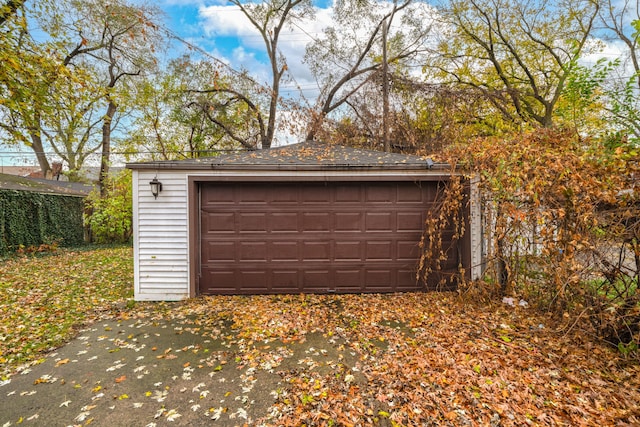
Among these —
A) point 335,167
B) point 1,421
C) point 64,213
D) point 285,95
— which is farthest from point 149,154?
point 1,421

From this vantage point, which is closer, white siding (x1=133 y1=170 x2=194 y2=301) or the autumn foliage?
the autumn foliage

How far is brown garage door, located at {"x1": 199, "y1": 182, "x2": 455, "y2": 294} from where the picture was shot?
18.4 feet

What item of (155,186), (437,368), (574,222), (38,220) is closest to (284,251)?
(155,186)

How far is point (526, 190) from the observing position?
387 centimetres

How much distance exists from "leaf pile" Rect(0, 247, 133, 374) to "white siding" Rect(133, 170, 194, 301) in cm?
74

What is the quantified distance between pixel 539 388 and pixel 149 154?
16.9m

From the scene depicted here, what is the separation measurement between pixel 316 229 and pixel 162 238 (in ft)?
9.52

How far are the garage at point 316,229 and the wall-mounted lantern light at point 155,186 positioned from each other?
605mm

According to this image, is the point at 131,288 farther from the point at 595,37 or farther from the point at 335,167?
the point at 595,37

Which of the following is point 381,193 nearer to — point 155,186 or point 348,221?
point 348,221

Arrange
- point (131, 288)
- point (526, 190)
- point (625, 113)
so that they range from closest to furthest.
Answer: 1. point (526, 190)
2. point (625, 113)
3. point (131, 288)

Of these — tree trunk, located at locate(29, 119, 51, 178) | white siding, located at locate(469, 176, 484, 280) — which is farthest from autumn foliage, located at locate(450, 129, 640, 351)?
tree trunk, located at locate(29, 119, 51, 178)

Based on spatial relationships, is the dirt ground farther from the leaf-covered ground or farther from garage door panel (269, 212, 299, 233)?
garage door panel (269, 212, 299, 233)

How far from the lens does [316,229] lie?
224 inches
